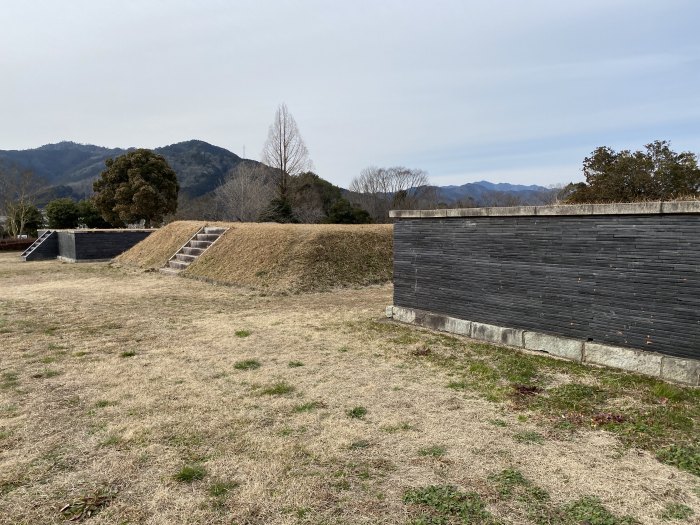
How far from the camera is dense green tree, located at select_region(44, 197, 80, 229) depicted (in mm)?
41088

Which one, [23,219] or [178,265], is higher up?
[23,219]

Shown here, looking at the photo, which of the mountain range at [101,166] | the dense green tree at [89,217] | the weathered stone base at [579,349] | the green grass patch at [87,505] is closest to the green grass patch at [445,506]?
the green grass patch at [87,505]

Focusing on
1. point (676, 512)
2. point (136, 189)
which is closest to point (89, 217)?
point (136, 189)

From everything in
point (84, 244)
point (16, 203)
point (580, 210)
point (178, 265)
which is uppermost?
point (16, 203)

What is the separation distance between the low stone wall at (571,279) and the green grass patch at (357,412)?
3.69 meters

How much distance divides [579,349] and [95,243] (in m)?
26.2

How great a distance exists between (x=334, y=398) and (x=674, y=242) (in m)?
4.82

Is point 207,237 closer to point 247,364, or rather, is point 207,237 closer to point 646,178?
point 247,364

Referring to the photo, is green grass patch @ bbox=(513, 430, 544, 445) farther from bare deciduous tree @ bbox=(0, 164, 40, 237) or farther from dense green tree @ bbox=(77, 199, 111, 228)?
bare deciduous tree @ bbox=(0, 164, 40, 237)

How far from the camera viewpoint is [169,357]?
7.06 metres

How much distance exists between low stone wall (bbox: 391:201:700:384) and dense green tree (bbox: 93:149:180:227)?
32.6 meters

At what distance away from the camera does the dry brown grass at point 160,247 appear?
20844 millimetres

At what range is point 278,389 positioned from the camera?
5.59 meters

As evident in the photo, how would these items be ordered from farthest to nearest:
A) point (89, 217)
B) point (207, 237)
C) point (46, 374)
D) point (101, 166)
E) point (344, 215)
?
point (101, 166)
point (89, 217)
point (344, 215)
point (207, 237)
point (46, 374)
